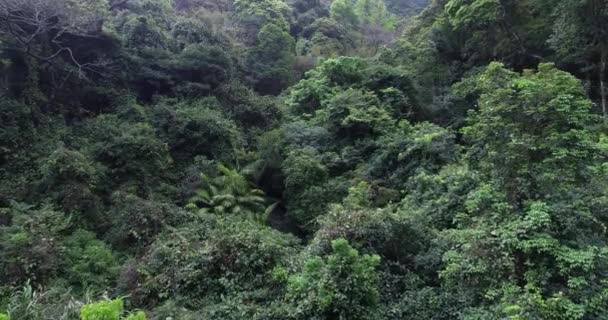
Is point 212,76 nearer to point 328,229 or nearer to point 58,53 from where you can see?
point 58,53

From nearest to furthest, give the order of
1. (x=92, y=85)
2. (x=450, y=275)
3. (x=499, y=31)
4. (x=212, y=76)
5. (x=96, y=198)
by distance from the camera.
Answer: (x=450, y=275)
(x=96, y=198)
(x=92, y=85)
(x=499, y=31)
(x=212, y=76)

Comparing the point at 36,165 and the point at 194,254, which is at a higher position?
the point at 194,254

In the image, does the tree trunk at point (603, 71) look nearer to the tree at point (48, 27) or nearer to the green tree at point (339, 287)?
the green tree at point (339, 287)

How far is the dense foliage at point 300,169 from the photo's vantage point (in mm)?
7176

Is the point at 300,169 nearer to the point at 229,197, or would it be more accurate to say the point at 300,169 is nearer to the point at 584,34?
the point at 229,197

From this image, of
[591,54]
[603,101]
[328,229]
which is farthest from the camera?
[591,54]

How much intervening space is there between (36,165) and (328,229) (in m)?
8.67

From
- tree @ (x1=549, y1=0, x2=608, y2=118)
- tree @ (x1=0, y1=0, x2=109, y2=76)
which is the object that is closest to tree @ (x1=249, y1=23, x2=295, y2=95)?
tree @ (x1=0, y1=0, x2=109, y2=76)

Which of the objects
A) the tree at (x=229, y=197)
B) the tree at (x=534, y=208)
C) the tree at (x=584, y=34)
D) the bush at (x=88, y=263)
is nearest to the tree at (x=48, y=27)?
the tree at (x=229, y=197)

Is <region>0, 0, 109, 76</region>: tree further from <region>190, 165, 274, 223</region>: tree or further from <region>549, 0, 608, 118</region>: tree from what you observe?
<region>549, 0, 608, 118</region>: tree

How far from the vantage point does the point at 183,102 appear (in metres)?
16.8

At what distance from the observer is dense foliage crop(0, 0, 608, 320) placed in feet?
23.5

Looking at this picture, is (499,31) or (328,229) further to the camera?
(499,31)

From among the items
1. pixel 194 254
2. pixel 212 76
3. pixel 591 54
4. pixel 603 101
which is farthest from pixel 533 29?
pixel 194 254
